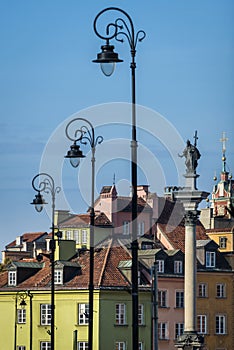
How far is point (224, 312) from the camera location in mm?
87250

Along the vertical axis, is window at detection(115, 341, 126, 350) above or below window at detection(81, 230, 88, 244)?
below

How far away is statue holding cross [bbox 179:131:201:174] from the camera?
70.8 meters

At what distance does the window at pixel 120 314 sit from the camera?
270ft

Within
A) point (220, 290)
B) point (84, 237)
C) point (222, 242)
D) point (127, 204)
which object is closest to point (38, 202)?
point (220, 290)

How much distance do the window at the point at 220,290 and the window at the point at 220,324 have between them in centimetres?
120

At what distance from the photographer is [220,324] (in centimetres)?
8688

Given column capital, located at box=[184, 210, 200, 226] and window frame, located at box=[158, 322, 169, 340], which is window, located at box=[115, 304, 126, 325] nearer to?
window frame, located at box=[158, 322, 169, 340]

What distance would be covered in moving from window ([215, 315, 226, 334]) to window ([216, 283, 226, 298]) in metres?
1.20

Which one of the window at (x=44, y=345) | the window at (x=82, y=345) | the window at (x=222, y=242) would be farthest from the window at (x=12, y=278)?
the window at (x=222, y=242)

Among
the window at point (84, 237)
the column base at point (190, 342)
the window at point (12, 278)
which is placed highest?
the window at point (84, 237)

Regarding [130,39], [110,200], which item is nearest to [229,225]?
[110,200]

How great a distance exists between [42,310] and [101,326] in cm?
538

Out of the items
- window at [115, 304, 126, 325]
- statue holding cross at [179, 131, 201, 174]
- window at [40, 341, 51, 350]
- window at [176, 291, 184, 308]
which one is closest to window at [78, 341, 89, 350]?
window at [115, 304, 126, 325]

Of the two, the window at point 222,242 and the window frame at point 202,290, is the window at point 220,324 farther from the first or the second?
the window at point 222,242
